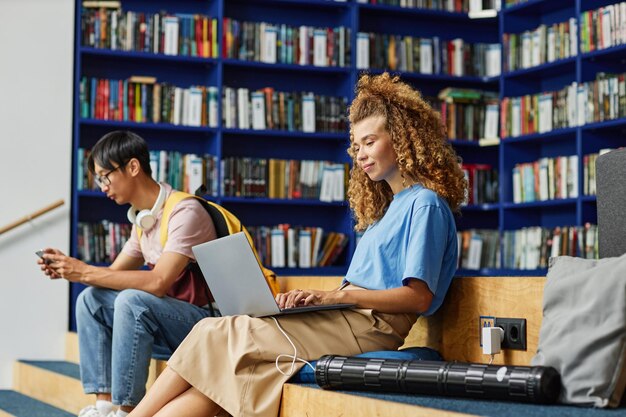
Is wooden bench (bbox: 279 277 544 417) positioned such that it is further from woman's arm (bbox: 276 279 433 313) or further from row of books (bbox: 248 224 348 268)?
row of books (bbox: 248 224 348 268)

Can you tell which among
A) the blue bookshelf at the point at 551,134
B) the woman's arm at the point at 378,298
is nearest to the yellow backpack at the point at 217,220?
the woman's arm at the point at 378,298

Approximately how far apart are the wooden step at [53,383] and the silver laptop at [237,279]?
1520mm

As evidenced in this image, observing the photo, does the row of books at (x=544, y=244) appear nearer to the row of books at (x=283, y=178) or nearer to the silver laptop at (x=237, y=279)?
the row of books at (x=283, y=178)

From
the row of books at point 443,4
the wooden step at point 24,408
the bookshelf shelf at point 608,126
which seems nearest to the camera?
the wooden step at point 24,408

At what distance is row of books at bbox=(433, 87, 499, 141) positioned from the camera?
620cm

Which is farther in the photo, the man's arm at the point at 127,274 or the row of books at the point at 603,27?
the row of books at the point at 603,27

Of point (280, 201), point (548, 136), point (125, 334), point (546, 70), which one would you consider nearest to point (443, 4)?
point (546, 70)

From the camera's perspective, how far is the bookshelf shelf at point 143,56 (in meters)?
5.59

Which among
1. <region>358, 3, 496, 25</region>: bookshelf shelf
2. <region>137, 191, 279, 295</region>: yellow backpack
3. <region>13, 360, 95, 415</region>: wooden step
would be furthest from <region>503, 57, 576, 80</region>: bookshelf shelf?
<region>13, 360, 95, 415</region>: wooden step

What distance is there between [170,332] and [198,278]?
9.8 inches

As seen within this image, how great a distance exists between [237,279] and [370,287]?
0.36m

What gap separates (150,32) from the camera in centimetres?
570

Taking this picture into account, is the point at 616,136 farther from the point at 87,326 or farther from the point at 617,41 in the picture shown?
the point at 87,326

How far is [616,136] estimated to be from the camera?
550 centimetres
